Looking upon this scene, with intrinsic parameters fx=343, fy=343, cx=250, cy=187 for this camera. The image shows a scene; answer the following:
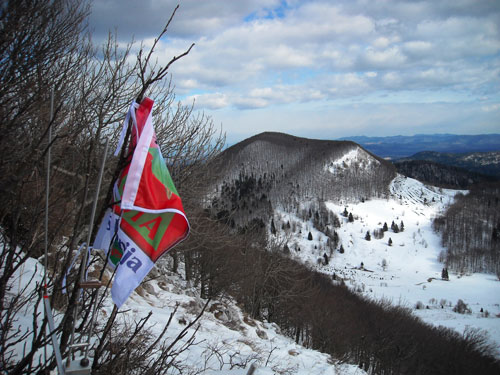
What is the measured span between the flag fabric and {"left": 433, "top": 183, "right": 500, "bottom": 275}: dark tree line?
12638cm

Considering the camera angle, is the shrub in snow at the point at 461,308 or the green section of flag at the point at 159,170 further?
the shrub in snow at the point at 461,308

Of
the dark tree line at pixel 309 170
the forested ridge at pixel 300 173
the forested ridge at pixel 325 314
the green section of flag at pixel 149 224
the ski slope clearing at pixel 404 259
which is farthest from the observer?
the dark tree line at pixel 309 170

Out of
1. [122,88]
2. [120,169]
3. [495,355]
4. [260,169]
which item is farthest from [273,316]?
[260,169]

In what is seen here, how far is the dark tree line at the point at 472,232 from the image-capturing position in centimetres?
10925

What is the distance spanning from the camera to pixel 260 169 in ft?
557

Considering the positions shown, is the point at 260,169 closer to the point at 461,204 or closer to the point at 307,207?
the point at 307,207

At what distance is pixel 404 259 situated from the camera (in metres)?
115

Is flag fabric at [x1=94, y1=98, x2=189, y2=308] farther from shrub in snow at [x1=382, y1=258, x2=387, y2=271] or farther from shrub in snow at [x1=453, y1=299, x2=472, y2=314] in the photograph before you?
shrub in snow at [x1=382, y1=258, x2=387, y2=271]

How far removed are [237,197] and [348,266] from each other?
4854cm

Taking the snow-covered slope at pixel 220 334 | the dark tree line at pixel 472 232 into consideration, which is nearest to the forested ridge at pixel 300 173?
the dark tree line at pixel 472 232

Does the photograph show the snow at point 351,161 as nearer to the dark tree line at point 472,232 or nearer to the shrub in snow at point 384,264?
the dark tree line at point 472,232

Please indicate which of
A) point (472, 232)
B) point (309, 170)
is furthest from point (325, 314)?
point (309, 170)

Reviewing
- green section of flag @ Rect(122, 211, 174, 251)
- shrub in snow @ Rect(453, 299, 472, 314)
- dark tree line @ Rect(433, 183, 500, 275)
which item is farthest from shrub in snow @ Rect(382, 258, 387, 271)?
green section of flag @ Rect(122, 211, 174, 251)

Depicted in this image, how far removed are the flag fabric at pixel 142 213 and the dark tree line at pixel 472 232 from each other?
126379mm
